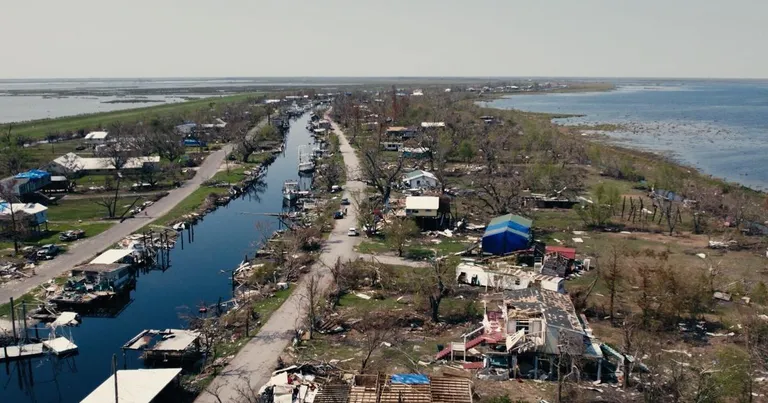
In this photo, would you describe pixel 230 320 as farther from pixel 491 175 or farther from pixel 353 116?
pixel 353 116

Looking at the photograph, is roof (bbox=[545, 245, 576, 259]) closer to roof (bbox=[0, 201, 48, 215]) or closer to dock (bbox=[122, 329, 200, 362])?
dock (bbox=[122, 329, 200, 362])

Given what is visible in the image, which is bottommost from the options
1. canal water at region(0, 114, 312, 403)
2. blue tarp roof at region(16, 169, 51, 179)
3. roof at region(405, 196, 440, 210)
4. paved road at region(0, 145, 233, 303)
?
canal water at region(0, 114, 312, 403)

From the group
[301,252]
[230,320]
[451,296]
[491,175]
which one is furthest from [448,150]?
[230,320]

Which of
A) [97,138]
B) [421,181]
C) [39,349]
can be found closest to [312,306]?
[39,349]

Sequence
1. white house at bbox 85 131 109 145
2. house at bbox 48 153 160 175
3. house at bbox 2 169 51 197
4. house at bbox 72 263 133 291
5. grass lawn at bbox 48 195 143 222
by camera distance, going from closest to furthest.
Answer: house at bbox 72 263 133 291, grass lawn at bbox 48 195 143 222, house at bbox 2 169 51 197, house at bbox 48 153 160 175, white house at bbox 85 131 109 145

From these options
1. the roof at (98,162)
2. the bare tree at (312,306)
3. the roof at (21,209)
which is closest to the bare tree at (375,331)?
the bare tree at (312,306)

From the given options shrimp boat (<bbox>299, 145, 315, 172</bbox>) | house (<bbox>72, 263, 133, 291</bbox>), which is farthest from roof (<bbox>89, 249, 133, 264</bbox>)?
shrimp boat (<bbox>299, 145, 315, 172</bbox>)
